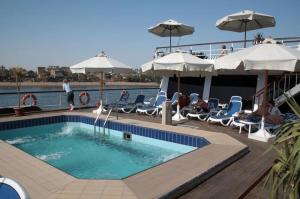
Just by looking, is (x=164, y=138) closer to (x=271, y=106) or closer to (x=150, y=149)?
(x=150, y=149)

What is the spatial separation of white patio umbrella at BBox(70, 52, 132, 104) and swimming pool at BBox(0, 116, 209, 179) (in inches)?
72.5

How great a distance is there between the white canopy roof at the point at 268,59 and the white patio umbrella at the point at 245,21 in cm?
410

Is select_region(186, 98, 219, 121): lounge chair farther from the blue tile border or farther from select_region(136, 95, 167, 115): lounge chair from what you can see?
the blue tile border

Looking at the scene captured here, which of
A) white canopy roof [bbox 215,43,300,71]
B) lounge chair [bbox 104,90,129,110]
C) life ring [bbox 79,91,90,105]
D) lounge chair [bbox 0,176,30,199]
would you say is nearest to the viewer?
lounge chair [bbox 0,176,30,199]

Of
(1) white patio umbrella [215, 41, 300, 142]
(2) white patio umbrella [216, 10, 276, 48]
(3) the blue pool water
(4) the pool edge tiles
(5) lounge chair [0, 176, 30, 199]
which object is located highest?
(2) white patio umbrella [216, 10, 276, 48]

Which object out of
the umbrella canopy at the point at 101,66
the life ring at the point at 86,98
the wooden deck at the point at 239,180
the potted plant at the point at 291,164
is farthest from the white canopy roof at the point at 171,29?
the potted plant at the point at 291,164

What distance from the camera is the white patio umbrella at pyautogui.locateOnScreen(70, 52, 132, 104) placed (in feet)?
34.3

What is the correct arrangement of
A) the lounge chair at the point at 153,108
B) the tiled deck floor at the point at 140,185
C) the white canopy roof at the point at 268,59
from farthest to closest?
1. the lounge chair at the point at 153,108
2. the white canopy roof at the point at 268,59
3. the tiled deck floor at the point at 140,185

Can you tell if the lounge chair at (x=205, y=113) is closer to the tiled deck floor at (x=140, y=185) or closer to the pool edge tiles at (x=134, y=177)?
the pool edge tiles at (x=134, y=177)

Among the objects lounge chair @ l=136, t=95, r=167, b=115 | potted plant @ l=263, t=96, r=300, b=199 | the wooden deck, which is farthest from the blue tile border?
potted plant @ l=263, t=96, r=300, b=199

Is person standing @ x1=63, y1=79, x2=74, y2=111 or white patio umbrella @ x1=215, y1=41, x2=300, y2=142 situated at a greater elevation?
white patio umbrella @ x1=215, y1=41, x2=300, y2=142

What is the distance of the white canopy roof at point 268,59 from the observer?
6.26 metres

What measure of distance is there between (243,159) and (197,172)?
1530 millimetres

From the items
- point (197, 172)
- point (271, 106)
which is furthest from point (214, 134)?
point (197, 172)
